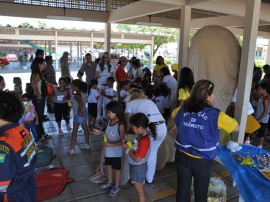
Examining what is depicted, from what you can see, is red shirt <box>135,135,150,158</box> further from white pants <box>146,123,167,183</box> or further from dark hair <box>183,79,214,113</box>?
dark hair <box>183,79,214,113</box>

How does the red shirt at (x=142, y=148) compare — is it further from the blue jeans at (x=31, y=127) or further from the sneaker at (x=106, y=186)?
the blue jeans at (x=31, y=127)

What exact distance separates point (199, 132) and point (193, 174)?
453 millimetres

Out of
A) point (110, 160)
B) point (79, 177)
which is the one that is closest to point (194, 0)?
point (110, 160)

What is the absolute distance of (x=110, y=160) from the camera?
318cm

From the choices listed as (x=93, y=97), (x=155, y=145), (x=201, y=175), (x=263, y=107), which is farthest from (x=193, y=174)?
(x=93, y=97)

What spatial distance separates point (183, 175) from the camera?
2352 millimetres

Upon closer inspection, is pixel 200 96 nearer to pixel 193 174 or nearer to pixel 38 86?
pixel 193 174

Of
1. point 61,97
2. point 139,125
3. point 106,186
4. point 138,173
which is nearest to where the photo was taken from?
point 139,125

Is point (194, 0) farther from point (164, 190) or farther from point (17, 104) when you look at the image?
point (17, 104)

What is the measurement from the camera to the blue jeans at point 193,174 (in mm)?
2242

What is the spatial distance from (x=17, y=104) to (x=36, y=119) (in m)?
2.87

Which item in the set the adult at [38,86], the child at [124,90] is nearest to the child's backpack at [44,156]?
the adult at [38,86]

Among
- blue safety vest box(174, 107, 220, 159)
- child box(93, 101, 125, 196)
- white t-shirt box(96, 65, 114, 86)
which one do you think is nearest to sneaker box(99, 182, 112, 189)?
child box(93, 101, 125, 196)

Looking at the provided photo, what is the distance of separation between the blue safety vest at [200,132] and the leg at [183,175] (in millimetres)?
98
